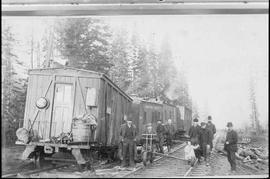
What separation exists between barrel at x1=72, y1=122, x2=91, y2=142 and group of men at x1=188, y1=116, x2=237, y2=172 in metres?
1.43

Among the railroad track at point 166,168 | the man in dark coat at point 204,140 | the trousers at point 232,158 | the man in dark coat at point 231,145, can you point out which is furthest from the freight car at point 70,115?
the trousers at point 232,158

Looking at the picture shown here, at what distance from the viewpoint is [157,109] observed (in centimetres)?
→ 409

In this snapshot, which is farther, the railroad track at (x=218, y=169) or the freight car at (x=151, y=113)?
the freight car at (x=151, y=113)

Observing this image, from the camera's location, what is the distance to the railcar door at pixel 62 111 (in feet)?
12.4

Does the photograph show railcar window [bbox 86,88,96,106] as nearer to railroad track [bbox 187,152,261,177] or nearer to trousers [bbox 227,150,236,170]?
railroad track [bbox 187,152,261,177]

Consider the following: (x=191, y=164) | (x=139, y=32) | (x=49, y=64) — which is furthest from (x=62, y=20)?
(x=191, y=164)

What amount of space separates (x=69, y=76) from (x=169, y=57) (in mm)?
1397

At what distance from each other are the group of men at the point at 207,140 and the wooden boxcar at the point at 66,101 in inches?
42.4

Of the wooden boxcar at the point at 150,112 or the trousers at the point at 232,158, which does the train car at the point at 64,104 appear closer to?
the wooden boxcar at the point at 150,112

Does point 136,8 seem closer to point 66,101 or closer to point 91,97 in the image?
point 91,97

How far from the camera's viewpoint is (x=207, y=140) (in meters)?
3.89

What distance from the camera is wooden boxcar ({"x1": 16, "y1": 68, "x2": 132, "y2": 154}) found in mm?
3789

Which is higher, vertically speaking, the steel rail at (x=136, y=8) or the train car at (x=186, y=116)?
the steel rail at (x=136, y=8)

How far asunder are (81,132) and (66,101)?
0.51m
